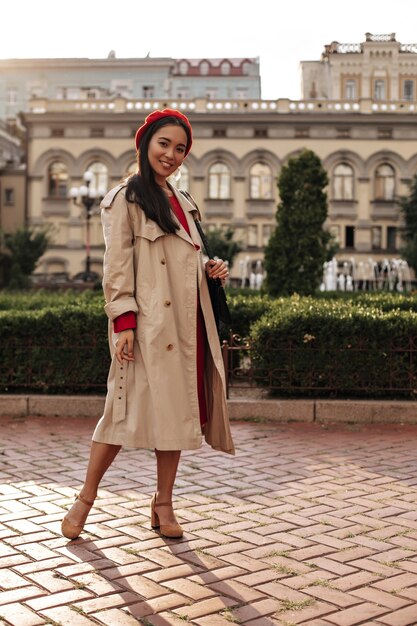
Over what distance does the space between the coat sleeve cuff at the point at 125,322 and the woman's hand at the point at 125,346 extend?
0.02m

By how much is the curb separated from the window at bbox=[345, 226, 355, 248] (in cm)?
3583

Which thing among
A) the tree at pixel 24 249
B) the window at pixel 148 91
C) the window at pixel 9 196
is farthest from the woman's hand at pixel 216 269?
the window at pixel 148 91

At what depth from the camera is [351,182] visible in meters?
42.4

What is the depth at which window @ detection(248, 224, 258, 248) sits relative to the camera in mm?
42531

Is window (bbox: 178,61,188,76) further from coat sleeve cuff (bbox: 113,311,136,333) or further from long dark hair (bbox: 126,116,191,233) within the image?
coat sleeve cuff (bbox: 113,311,136,333)

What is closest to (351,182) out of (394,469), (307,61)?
(307,61)

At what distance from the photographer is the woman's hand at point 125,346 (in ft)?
12.3

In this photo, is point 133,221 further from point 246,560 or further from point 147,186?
point 246,560

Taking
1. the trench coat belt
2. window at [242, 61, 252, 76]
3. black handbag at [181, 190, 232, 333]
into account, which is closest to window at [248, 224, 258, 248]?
window at [242, 61, 252, 76]

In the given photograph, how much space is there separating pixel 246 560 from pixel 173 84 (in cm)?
5515

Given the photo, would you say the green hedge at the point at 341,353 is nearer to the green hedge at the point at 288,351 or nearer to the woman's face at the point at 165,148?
the green hedge at the point at 288,351

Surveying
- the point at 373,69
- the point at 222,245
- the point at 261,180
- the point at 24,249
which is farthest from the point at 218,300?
the point at 373,69

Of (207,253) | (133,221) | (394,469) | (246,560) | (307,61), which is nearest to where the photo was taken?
(246,560)

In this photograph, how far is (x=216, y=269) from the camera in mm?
3996
